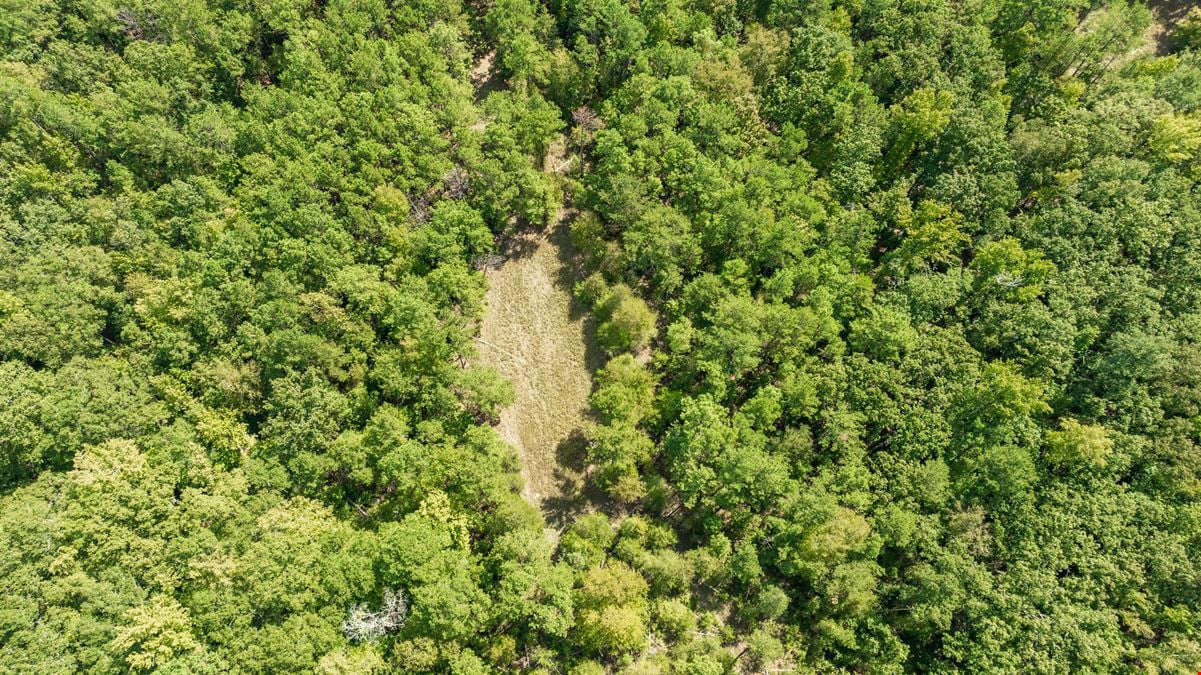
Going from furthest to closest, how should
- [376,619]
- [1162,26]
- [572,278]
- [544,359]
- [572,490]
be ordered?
1. [1162,26]
2. [572,278]
3. [544,359]
4. [572,490]
5. [376,619]

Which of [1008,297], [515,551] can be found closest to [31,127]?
[515,551]

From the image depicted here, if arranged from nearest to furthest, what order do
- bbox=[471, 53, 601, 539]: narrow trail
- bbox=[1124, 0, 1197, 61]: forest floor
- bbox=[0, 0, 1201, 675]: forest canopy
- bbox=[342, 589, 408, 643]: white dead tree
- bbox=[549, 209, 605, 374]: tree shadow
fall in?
1. bbox=[342, 589, 408, 643]: white dead tree
2. bbox=[0, 0, 1201, 675]: forest canopy
3. bbox=[471, 53, 601, 539]: narrow trail
4. bbox=[549, 209, 605, 374]: tree shadow
5. bbox=[1124, 0, 1197, 61]: forest floor

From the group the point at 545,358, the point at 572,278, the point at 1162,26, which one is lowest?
the point at 545,358

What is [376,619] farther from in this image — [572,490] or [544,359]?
[544,359]

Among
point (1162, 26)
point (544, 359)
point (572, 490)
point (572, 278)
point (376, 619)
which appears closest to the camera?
point (376, 619)

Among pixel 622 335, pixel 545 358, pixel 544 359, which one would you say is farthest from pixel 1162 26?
pixel 544 359

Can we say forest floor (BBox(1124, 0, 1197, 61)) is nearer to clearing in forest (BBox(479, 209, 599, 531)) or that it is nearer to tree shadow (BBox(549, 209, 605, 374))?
tree shadow (BBox(549, 209, 605, 374))

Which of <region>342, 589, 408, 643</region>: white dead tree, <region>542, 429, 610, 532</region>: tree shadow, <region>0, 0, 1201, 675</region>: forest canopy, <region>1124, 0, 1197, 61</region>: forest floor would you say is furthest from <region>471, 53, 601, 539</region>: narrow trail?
<region>1124, 0, 1197, 61</region>: forest floor
